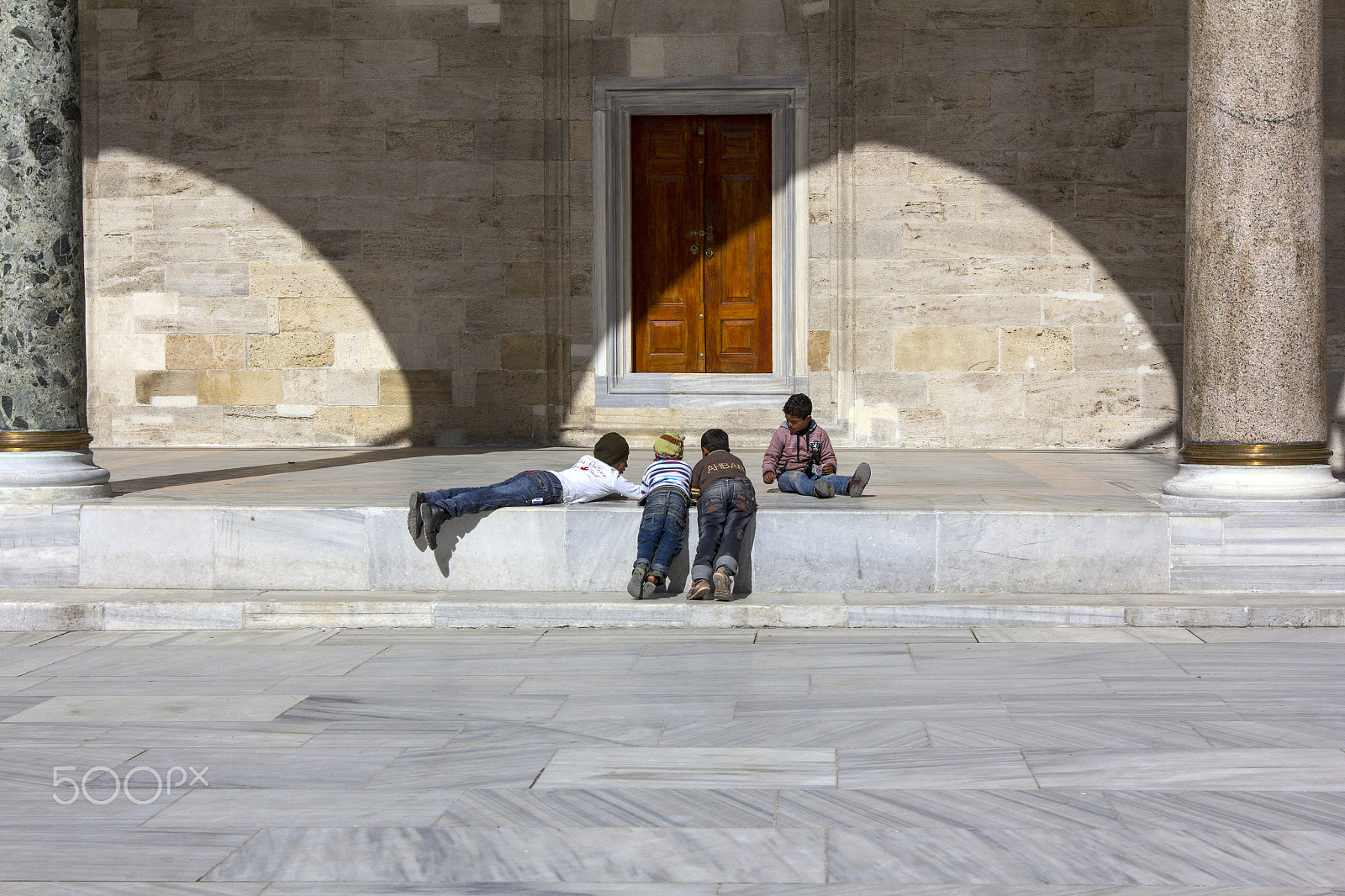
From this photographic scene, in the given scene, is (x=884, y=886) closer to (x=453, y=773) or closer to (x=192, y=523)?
(x=453, y=773)

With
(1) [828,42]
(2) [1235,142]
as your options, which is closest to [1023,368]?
(1) [828,42]

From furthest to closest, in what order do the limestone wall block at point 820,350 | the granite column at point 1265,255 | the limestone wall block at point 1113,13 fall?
the limestone wall block at point 820,350, the limestone wall block at point 1113,13, the granite column at point 1265,255

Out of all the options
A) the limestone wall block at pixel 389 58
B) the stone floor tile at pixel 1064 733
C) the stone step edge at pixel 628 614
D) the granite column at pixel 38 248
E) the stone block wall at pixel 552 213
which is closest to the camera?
the stone floor tile at pixel 1064 733

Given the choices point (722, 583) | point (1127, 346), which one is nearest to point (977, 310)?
point (1127, 346)

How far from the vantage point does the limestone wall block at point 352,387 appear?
1438 cm

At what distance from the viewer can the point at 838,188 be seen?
45.6 ft

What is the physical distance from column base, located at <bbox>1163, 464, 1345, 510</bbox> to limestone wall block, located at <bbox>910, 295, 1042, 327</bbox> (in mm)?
5779

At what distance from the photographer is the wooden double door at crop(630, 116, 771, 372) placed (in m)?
14.4

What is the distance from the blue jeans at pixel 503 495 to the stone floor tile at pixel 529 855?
3.86m

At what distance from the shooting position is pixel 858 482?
866cm

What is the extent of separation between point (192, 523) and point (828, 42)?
336 inches

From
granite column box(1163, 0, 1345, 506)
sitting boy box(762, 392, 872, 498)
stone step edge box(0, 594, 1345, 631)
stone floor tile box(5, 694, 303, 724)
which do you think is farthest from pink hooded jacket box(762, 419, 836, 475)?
stone floor tile box(5, 694, 303, 724)

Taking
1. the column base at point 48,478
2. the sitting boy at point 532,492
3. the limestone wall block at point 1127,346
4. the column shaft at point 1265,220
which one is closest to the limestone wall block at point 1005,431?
the limestone wall block at point 1127,346

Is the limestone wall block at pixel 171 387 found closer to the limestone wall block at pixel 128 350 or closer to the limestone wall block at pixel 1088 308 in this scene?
the limestone wall block at pixel 128 350
